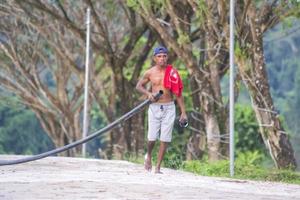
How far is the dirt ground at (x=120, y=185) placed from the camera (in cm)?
927

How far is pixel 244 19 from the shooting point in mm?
16281

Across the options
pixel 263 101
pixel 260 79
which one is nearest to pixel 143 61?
pixel 260 79

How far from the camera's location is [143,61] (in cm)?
2625

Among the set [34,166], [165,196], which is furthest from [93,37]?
[165,196]

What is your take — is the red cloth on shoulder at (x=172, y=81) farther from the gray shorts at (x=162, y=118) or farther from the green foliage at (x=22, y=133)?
the green foliage at (x=22, y=133)

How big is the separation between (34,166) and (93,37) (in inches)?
457

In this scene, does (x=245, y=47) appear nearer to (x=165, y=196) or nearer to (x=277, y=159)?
(x=277, y=159)

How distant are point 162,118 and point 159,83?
1.51 feet

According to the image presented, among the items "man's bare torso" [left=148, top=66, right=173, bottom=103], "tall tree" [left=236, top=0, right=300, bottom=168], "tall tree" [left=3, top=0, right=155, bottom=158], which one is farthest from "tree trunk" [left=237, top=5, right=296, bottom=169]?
"tall tree" [left=3, top=0, right=155, bottom=158]

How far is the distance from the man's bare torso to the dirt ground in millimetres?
973

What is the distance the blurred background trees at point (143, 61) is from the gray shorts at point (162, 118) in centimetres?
384

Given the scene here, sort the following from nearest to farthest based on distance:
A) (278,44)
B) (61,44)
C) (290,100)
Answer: (61,44), (290,100), (278,44)

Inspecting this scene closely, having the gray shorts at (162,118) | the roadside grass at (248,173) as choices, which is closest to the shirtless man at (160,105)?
the gray shorts at (162,118)

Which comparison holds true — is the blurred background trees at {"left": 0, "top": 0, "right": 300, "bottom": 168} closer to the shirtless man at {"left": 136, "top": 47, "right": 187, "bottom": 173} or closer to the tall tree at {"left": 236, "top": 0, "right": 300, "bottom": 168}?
the tall tree at {"left": 236, "top": 0, "right": 300, "bottom": 168}
